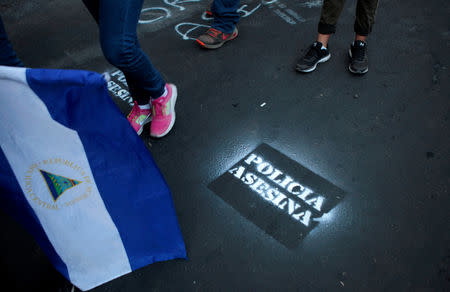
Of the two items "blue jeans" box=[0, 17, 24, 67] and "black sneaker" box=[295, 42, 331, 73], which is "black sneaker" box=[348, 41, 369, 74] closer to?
"black sneaker" box=[295, 42, 331, 73]

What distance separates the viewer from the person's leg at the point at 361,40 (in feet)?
7.80

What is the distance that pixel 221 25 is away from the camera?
2.90 meters

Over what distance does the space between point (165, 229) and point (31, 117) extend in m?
0.72

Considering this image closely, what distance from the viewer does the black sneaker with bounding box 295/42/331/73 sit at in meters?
2.59

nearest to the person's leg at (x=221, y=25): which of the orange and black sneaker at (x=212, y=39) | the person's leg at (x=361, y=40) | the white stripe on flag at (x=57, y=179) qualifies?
the orange and black sneaker at (x=212, y=39)

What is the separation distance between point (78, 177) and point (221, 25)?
85.0 inches

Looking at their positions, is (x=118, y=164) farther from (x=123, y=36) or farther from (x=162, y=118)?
(x=162, y=118)

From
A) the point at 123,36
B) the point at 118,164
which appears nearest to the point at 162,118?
the point at 123,36

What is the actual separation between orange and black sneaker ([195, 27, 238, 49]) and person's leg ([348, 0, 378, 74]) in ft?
3.47

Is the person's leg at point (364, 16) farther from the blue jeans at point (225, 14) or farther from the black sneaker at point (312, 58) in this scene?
the blue jeans at point (225, 14)

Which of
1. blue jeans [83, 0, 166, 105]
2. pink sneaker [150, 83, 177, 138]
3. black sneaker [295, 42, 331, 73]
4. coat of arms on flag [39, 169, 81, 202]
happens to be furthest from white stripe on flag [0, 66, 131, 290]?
black sneaker [295, 42, 331, 73]

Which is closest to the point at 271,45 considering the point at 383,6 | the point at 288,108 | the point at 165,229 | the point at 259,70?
the point at 259,70

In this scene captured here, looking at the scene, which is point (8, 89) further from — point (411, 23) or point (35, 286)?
point (411, 23)

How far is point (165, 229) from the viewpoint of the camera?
146cm
